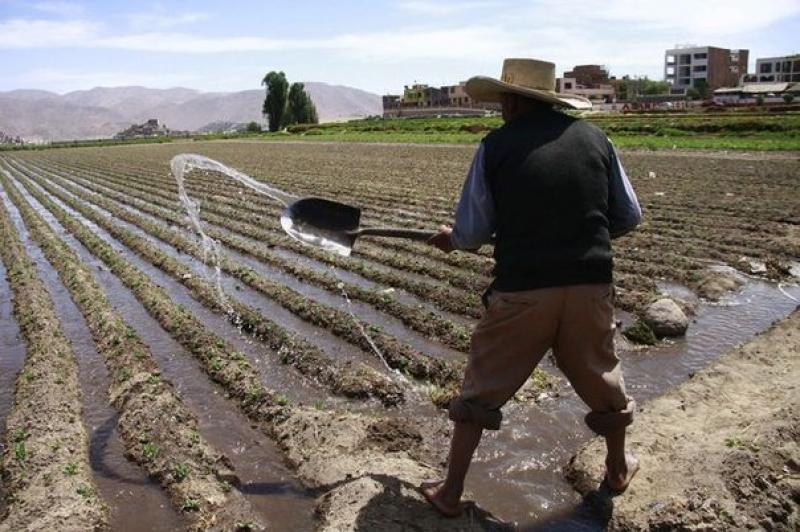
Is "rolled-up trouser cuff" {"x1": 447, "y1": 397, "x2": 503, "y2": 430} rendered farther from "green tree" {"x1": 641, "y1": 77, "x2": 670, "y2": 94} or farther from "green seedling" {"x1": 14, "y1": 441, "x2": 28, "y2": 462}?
"green tree" {"x1": 641, "y1": 77, "x2": 670, "y2": 94}

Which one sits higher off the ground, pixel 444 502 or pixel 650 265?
pixel 444 502

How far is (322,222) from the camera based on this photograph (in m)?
4.20

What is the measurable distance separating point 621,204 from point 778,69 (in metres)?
99.0

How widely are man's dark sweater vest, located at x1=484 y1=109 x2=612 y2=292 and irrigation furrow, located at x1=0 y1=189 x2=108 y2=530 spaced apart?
94.0 inches

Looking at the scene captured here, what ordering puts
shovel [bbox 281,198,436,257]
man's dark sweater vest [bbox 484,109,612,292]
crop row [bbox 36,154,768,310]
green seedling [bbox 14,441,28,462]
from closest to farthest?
man's dark sweater vest [bbox 484,109,612,292] < green seedling [bbox 14,441,28,462] < shovel [bbox 281,198,436,257] < crop row [bbox 36,154,768,310]

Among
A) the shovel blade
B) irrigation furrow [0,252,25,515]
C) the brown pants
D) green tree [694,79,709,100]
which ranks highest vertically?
the shovel blade

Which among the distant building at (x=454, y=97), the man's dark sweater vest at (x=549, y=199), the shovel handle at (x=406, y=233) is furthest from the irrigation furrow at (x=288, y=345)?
the distant building at (x=454, y=97)

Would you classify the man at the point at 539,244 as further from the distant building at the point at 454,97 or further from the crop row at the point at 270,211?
the distant building at the point at 454,97

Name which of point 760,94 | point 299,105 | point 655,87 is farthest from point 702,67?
point 299,105

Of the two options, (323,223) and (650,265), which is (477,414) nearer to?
(323,223)

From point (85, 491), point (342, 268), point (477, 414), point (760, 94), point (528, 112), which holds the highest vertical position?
point (528, 112)

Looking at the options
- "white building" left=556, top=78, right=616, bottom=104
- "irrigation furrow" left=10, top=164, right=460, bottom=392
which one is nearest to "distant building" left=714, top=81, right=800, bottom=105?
"white building" left=556, top=78, right=616, bottom=104

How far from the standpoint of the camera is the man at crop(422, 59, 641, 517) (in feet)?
8.54

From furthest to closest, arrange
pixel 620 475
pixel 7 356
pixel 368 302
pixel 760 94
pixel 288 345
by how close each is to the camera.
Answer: pixel 760 94
pixel 368 302
pixel 7 356
pixel 288 345
pixel 620 475
